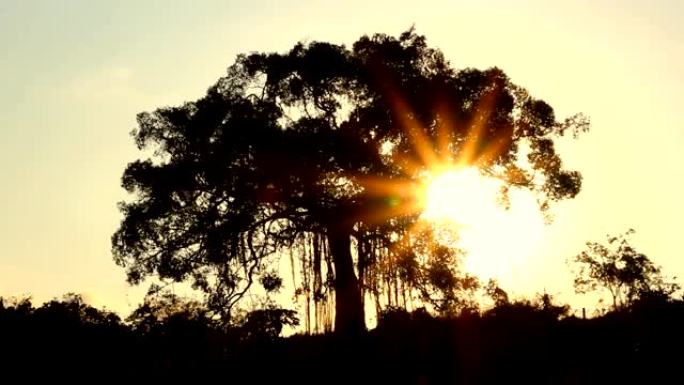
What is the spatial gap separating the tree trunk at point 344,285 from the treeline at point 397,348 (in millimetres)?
5057

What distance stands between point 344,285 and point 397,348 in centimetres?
951

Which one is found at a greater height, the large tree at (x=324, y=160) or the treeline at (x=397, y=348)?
the large tree at (x=324, y=160)

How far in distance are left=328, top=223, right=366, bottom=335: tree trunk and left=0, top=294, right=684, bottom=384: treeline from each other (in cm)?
506

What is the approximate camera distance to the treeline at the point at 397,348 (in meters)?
19.3

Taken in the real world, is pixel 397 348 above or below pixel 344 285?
below

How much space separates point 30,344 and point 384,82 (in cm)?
1711

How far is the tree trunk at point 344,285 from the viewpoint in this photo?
30625 mm

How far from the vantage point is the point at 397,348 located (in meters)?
22.0

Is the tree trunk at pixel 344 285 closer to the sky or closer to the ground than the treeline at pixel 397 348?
closer to the sky

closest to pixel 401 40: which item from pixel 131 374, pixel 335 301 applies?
pixel 335 301

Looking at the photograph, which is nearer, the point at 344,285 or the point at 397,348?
the point at 397,348

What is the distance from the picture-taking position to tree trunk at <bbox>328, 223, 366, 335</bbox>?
100 ft

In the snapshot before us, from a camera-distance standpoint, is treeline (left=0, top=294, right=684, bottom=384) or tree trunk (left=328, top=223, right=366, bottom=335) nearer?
treeline (left=0, top=294, right=684, bottom=384)

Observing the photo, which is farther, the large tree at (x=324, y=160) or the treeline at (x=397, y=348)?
the large tree at (x=324, y=160)
